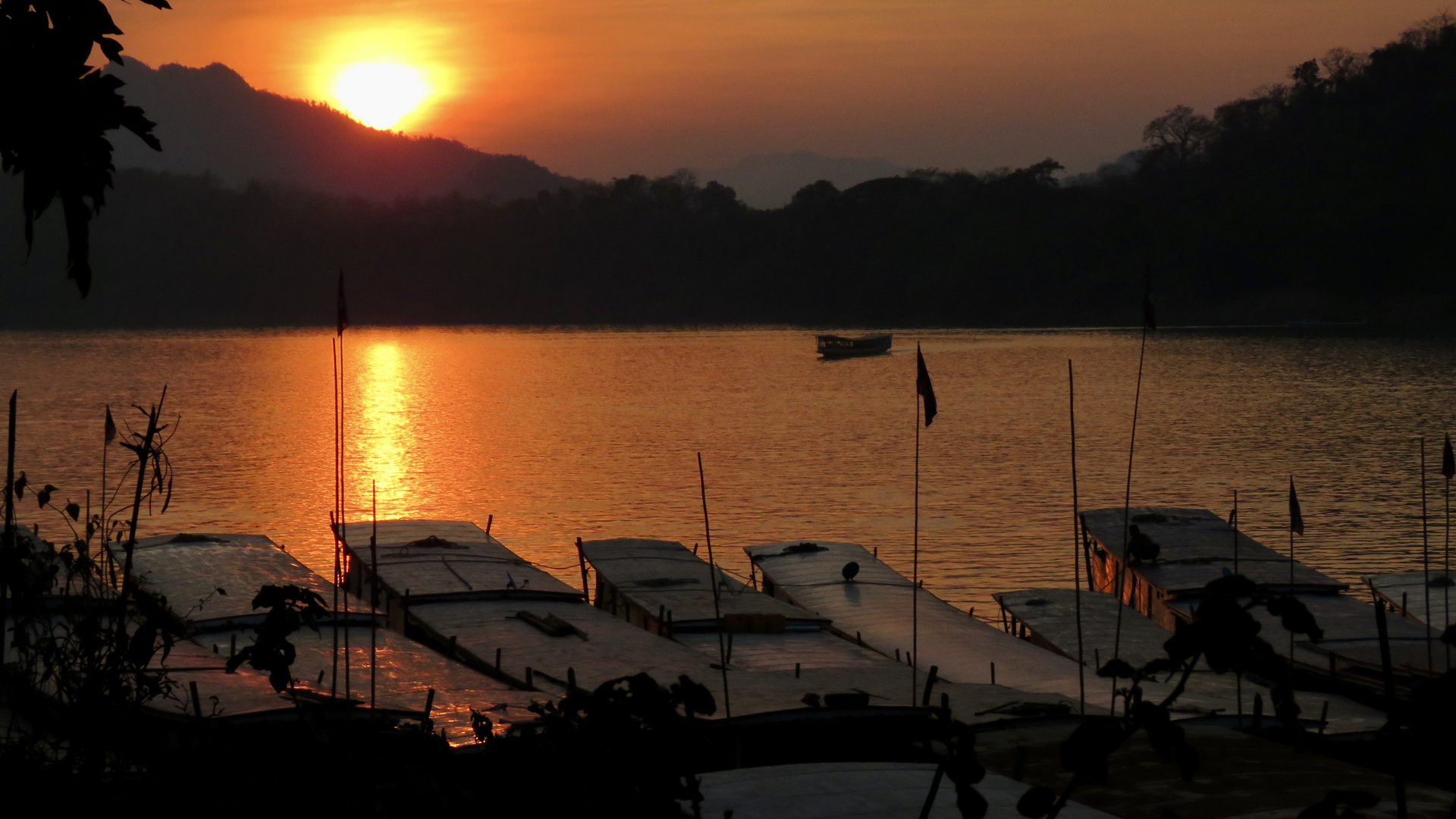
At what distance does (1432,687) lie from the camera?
4.62 metres

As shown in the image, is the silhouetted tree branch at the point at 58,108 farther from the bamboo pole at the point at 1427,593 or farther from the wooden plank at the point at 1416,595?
the wooden plank at the point at 1416,595

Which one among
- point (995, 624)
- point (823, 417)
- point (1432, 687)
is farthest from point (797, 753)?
point (823, 417)

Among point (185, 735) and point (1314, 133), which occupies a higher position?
point (1314, 133)

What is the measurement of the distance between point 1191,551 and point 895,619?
8.37m

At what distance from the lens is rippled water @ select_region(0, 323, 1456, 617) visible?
2032 inches

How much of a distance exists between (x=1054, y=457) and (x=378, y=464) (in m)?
33.9

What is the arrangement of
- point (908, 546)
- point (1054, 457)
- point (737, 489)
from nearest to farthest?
point (908, 546) → point (737, 489) → point (1054, 457)

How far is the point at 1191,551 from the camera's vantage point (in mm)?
33531

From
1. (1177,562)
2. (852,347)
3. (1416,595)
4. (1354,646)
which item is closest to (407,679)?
(1354,646)

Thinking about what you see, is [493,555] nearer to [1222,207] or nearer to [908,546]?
[908,546]

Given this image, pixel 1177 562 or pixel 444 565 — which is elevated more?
pixel 1177 562

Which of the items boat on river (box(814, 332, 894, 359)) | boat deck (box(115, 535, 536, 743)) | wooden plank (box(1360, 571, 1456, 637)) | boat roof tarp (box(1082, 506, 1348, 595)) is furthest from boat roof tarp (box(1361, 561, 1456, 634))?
boat on river (box(814, 332, 894, 359))

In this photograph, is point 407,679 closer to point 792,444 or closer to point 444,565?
point 444,565

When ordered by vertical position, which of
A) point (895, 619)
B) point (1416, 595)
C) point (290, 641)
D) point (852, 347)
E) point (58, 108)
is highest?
point (58, 108)
